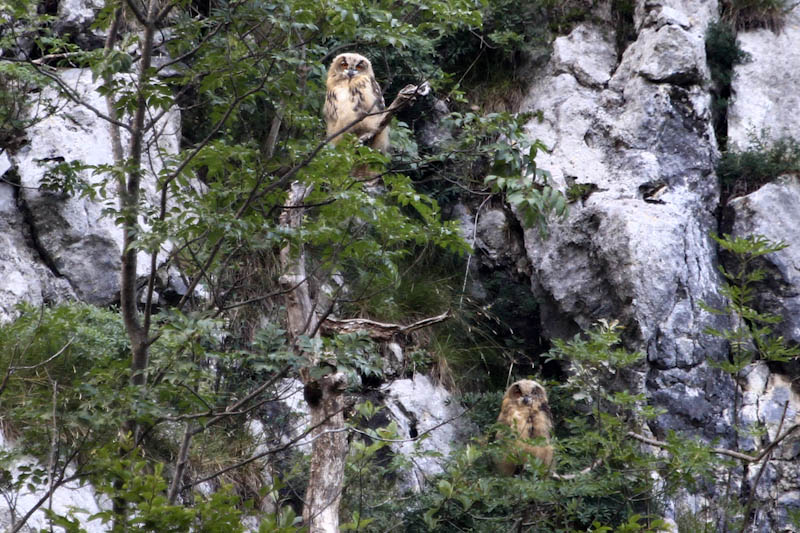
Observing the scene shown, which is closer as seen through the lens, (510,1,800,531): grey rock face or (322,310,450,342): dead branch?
(322,310,450,342): dead branch

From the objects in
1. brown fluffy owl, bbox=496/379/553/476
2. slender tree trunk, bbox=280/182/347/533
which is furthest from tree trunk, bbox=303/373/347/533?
brown fluffy owl, bbox=496/379/553/476

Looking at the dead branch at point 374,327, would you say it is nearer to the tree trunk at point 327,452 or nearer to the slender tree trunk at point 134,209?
the tree trunk at point 327,452

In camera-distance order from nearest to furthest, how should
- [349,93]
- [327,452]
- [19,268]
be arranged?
[327,452]
[19,268]
[349,93]

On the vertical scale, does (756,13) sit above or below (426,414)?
above

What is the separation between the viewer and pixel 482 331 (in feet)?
23.4

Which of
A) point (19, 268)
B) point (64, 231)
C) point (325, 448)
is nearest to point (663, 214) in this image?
point (325, 448)

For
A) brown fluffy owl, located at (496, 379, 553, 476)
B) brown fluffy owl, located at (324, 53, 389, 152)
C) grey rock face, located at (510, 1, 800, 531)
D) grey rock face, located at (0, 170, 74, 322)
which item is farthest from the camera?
grey rock face, located at (510, 1, 800, 531)

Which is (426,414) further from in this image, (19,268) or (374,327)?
(19,268)

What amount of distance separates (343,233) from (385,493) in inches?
107

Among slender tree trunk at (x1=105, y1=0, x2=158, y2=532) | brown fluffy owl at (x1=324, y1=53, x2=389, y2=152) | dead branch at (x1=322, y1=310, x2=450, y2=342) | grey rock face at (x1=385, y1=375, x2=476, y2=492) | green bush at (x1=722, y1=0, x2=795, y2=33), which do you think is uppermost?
green bush at (x1=722, y1=0, x2=795, y2=33)

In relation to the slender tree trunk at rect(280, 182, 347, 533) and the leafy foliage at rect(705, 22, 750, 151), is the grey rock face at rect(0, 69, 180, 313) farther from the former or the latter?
the leafy foliage at rect(705, 22, 750, 151)

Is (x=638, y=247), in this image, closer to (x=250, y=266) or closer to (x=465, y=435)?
(x=465, y=435)

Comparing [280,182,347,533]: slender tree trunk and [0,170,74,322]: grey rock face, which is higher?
[0,170,74,322]: grey rock face

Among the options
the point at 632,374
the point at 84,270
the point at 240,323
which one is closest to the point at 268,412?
the point at 240,323
